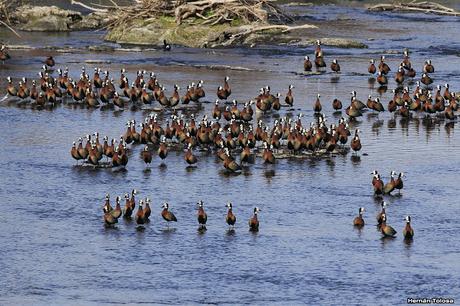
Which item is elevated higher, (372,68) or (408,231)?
(372,68)

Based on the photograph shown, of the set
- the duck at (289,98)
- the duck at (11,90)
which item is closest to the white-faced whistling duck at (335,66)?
the duck at (289,98)

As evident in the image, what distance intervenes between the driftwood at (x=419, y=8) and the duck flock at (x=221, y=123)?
2544cm

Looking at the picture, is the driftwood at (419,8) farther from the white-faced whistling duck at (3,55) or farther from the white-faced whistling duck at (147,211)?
the white-faced whistling duck at (147,211)

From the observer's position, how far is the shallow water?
1086 inches

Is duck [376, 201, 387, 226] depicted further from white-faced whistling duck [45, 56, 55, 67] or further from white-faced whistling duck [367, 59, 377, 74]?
white-faced whistling duck [45, 56, 55, 67]

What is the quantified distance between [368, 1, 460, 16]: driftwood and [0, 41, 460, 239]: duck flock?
25.4 metres

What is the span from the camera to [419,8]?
81.2 m

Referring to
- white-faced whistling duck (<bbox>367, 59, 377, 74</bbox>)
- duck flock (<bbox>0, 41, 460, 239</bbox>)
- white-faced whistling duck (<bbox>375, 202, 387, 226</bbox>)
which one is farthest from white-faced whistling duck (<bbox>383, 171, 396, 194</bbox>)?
white-faced whistling duck (<bbox>367, 59, 377, 74</bbox>)

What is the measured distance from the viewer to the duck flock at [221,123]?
125 feet

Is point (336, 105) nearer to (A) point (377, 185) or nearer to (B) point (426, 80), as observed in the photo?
(B) point (426, 80)

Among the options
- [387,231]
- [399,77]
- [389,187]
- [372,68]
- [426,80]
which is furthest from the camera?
[372,68]

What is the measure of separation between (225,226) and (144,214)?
6.89ft

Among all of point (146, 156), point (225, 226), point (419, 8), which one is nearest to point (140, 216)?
point (225, 226)

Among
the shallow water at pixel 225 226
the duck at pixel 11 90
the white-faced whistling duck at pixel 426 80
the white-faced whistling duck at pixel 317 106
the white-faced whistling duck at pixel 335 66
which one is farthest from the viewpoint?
the white-faced whistling duck at pixel 335 66
